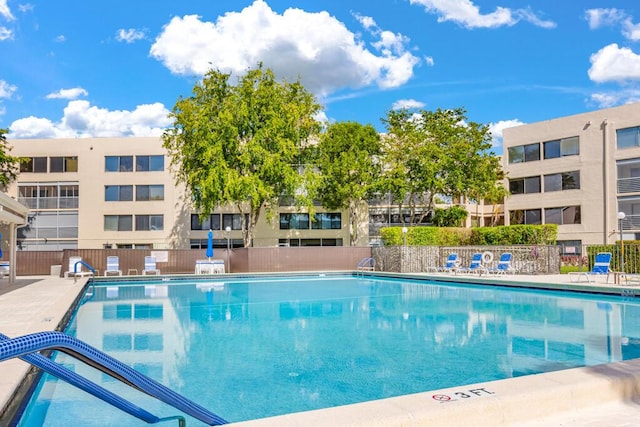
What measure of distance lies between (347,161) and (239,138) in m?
7.07

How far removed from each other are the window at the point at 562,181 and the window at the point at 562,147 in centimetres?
128

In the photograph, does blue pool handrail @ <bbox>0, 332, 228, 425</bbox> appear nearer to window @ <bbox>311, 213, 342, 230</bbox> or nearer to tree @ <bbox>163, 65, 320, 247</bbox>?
tree @ <bbox>163, 65, 320, 247</bbox>

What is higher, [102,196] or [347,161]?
[347,161]

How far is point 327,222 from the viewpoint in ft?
128

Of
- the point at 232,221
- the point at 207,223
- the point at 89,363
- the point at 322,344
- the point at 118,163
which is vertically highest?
the point at 118,163

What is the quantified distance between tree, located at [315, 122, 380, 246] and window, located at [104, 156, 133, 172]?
13.5 metres

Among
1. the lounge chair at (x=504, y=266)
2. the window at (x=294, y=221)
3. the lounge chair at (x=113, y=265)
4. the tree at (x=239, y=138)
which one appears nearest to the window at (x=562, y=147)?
the lounge chair at (x=504, y=266)

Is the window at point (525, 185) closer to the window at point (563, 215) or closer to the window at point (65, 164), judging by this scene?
the window at point (563, 215)

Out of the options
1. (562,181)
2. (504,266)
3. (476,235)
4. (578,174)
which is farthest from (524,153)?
(504,266)

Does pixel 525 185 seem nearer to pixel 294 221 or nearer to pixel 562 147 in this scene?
pixel 562 147

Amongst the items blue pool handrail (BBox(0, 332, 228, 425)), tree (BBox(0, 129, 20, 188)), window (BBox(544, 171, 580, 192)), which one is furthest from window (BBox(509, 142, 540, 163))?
Result: blue pool handrail (BBox(0, 332, 228, 425))

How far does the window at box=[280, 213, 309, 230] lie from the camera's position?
38.6 metres

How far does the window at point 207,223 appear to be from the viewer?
37.7m

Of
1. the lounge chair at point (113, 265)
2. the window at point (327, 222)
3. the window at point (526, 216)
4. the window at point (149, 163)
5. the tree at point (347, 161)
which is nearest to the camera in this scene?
the lounge chair at point (113, 265)
